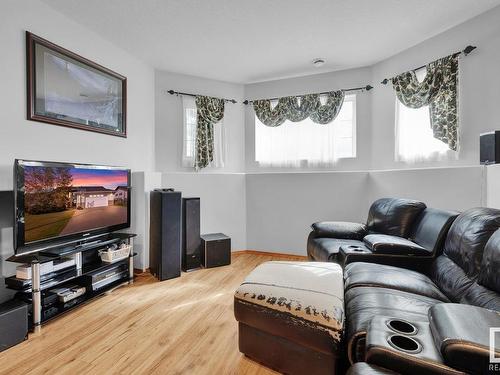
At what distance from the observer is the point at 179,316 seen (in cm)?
219

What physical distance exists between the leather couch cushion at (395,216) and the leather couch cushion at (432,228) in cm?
6

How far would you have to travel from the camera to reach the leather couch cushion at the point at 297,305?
4.38ft

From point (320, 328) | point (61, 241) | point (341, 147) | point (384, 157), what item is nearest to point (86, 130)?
point (61, 241)

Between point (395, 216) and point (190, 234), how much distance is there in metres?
2.34

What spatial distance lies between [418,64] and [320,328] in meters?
3.15

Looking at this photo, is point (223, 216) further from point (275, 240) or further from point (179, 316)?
point (179, 316)

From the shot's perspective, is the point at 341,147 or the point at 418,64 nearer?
the point at 418,64

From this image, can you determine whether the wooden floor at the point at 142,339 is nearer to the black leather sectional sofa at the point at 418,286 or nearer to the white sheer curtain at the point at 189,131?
the black leather sectional sofa at the point at 418,286

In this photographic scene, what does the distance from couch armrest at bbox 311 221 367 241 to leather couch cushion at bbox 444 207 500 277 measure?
1.06 m

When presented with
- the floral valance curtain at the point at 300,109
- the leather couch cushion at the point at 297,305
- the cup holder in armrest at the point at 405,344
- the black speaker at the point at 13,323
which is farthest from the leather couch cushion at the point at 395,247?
the black speaker at the point at 13,323

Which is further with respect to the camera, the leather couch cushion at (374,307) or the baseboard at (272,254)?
the baseboard at (272,254)

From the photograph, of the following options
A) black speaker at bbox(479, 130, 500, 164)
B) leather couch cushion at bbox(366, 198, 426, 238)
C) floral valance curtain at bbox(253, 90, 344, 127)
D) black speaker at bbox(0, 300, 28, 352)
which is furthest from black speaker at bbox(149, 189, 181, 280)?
black speaker at bbox(479, 130, 500, 164)

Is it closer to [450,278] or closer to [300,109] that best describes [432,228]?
[450,278]

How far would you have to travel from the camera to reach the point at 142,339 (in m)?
1.87
